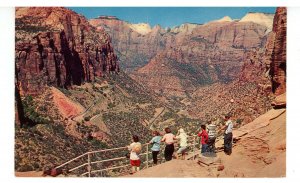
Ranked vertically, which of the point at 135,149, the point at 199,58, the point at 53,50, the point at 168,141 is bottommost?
the point at 135,149

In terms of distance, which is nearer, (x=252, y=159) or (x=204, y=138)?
(x=204, y=138)

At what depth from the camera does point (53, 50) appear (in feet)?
195

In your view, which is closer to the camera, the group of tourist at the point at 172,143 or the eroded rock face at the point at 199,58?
the group of tourist at the point at 172,143

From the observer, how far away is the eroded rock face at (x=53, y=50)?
5078cm

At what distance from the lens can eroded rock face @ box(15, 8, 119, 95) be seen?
50.8m

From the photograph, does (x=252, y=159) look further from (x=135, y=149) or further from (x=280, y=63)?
(x=280, y=63)

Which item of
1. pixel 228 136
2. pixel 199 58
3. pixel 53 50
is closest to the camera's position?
pixel 228 136

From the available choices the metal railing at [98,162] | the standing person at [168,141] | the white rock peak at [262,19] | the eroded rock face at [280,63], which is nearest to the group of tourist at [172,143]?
the standing person at [168,141]

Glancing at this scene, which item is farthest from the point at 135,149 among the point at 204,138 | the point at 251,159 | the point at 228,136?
the point at 251,159

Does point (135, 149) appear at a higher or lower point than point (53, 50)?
lower

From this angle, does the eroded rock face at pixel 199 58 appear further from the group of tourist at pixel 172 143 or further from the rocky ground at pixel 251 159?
the group of tourist at pixel 172 143

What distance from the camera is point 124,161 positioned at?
120 feet

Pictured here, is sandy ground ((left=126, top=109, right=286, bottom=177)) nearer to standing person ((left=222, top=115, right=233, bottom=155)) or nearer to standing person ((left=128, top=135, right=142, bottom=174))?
standing person ((left=222, top=115, right=233, bottom=155))
